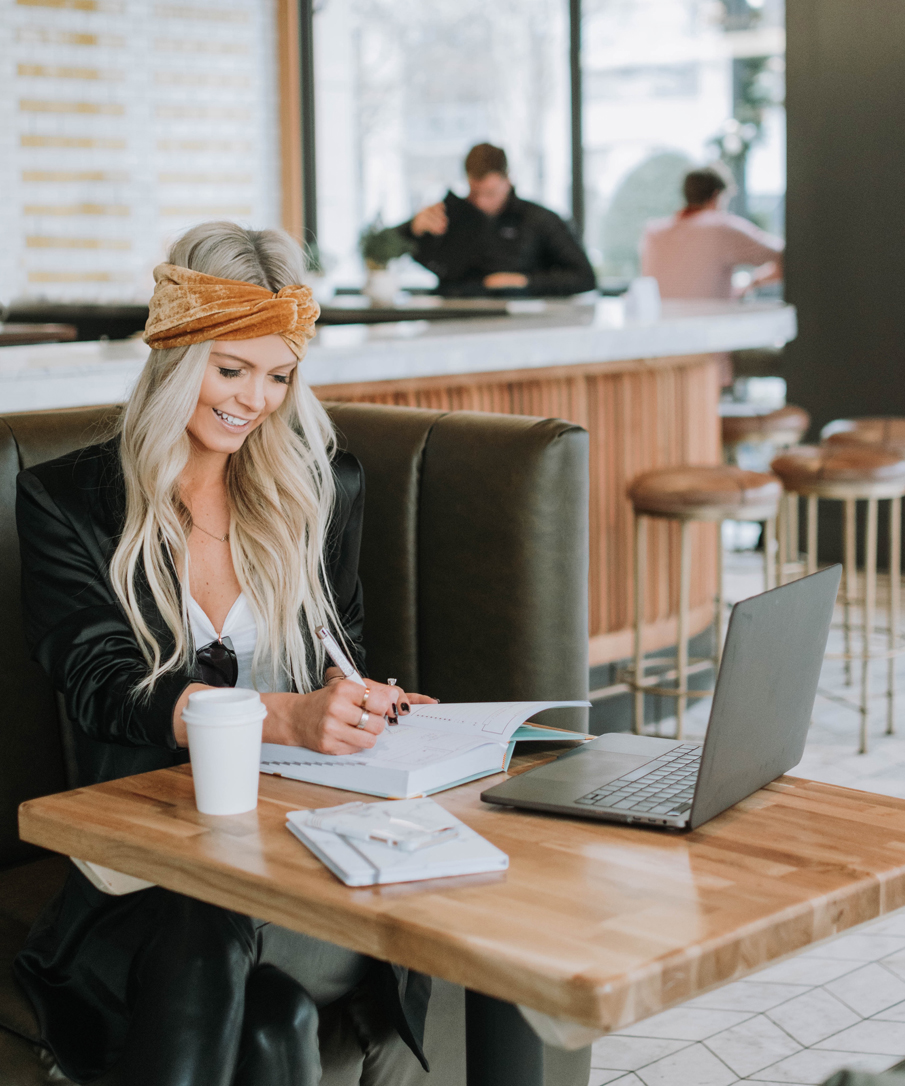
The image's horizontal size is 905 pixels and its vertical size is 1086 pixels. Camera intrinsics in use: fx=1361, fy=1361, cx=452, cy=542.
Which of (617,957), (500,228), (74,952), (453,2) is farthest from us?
(453,2)

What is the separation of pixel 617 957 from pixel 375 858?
0.85 ft

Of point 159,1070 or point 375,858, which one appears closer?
point 375,858

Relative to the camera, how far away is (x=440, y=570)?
2.29 m

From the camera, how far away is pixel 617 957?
3.28ft

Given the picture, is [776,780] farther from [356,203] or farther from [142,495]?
[356,203]

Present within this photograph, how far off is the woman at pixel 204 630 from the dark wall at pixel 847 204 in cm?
465

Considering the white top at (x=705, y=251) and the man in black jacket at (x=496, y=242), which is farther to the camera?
the white top at (x=705, y=251)

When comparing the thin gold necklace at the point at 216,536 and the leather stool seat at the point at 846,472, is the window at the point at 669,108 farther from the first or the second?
the thin gold necklace at the point at 216,536

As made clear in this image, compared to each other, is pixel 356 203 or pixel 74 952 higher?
pixel 356 203

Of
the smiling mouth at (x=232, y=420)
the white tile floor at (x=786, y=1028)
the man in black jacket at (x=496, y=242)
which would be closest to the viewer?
the smiling mouth at (x=232, y=420)

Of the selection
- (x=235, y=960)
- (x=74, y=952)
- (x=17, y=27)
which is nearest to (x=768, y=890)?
(x=235, y=960)

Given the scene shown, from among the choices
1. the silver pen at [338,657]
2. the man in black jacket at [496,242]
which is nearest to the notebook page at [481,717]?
the silver pen at [338,657]

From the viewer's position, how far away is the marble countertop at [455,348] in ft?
8.86

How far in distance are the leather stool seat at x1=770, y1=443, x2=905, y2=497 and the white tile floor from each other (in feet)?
4.75
